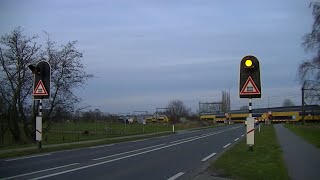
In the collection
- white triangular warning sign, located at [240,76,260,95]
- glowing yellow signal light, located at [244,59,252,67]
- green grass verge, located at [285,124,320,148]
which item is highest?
glowing yellow signal light, located at [244,59,252,67]

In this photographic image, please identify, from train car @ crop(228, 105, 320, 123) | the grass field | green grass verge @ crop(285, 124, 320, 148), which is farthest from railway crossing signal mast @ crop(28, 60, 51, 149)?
train car @ crop(228, 105, 320, 123)

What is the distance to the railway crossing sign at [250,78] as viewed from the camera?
19062 mm

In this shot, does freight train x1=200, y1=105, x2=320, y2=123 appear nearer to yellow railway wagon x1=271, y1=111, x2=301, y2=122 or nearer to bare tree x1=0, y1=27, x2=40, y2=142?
yellow railway wagon x1=271, y1=111, x2=301, y2=122

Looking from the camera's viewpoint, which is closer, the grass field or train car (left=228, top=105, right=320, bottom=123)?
the grass field

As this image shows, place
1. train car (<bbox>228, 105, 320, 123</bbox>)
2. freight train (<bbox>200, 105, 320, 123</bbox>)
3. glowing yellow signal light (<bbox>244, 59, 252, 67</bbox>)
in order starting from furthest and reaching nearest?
1. train car (<bbox>228, 105, 320, 123</bbox>)
2. freight train (<bbox>200, 105, 320, 123</bbox>)
3. glowing yellow signal light (<bbox>244, 59, 252, 67</bbox>)

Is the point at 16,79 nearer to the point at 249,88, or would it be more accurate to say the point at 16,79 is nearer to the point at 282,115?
the point at 249,88

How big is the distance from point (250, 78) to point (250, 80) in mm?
Answer: 85

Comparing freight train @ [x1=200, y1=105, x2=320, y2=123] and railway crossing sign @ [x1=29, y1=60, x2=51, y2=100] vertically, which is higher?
railway crossing sign @ [x1=29, y1=60, x2=51, y2=100]

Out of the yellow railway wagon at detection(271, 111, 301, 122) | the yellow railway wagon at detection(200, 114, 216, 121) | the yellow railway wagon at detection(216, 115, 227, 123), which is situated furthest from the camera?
the yellow railway wagon at detection(200, 114, 216, 121)

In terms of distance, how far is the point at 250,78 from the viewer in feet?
63.1

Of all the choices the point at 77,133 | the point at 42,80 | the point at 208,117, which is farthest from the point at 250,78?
the point at 208,117

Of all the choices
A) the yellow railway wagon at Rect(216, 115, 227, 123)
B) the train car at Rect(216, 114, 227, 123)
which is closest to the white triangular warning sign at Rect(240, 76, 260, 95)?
the yellow railway wagon at Rect(216, 115, 227, 123)

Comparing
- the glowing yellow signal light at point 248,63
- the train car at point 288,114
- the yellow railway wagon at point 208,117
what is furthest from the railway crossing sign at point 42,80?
the yellow railway wagon at point 208,117

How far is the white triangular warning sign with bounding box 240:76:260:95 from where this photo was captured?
19141mm
